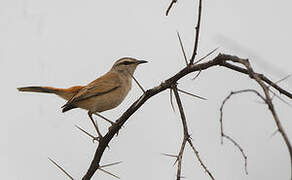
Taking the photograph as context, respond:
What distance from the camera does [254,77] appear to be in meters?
2.04

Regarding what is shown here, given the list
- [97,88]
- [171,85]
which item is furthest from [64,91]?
[171,85]

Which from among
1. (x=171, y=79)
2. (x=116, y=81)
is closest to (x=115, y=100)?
(x=116, y=81)

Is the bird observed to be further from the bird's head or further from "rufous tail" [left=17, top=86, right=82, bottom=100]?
the bird's head

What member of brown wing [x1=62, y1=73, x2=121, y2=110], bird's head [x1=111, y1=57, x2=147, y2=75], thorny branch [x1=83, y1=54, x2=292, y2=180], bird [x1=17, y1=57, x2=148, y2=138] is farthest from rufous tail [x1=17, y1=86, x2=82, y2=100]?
thorny branch [x1=83, y1=54, x2=292, y2=180]

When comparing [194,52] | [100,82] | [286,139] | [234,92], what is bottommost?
[286,139]

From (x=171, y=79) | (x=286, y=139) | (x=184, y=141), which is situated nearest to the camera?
(x=286, y=139)

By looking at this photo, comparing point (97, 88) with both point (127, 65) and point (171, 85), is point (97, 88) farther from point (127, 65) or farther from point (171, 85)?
point (171, 85)

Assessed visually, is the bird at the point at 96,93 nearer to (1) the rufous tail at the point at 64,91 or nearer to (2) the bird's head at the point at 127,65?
(1) the rufous tail at the point at 64,91

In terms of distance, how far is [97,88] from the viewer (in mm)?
5617

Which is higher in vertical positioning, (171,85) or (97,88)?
(97,88)

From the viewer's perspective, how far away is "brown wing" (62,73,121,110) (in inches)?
213

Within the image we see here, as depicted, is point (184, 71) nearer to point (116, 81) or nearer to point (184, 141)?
point (184, 141)

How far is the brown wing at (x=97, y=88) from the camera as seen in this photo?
540cm

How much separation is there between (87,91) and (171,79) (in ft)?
9.08
